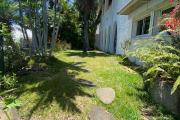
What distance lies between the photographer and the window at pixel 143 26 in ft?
43.9

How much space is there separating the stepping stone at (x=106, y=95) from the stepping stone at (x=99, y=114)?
0.49 meters

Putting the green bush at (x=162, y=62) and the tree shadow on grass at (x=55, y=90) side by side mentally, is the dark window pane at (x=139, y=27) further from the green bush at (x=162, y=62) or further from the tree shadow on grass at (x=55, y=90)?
the green bush at (x=162, y=62)

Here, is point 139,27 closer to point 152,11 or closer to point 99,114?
point 152,11

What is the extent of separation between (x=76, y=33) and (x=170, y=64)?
25.2 m

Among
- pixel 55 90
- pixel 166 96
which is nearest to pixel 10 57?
pixel 55 90

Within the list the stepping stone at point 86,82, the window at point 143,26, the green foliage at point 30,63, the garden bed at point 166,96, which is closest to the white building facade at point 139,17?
the window at point 143,26

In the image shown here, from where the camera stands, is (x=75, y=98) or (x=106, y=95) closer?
(x=75, y=98)

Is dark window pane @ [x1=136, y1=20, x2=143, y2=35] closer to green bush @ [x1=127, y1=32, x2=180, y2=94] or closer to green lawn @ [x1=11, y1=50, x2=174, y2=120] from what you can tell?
green lawn @ [x1=11, y1=50, x2=174, y2=120]

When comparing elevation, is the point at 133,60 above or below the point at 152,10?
below

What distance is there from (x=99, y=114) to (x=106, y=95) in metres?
1.29

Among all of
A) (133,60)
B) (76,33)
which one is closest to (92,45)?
(76,33)

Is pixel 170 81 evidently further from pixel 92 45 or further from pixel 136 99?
pixel 92 45

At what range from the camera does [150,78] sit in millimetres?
7445

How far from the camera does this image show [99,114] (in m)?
6.63
